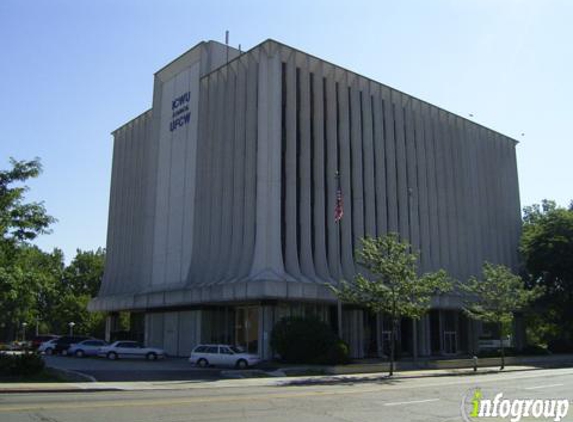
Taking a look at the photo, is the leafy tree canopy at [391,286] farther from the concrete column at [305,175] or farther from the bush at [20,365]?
the bush at [20,365]

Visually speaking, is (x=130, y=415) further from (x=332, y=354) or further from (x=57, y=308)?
(x=57, y=308)

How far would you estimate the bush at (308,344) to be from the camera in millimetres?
35188

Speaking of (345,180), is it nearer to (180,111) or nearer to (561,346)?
(180,111)

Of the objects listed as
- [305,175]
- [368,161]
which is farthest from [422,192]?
[305,175]

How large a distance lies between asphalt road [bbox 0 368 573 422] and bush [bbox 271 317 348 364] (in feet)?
40.6

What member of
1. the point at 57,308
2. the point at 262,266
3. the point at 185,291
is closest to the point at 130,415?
the point at 262,266

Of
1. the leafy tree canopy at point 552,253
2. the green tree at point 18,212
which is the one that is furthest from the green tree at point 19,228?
the leafy tree canopy at point 552,253

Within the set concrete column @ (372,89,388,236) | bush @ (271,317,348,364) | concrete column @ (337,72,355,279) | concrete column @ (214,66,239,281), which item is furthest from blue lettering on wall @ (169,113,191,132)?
bush @ (271,317,348,364)

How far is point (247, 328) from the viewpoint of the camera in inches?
1699

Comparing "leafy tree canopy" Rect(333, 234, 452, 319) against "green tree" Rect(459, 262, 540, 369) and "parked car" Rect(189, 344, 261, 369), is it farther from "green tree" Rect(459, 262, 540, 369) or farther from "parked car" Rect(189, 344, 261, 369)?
"green tree" Rect(459, 262, 540, 369)

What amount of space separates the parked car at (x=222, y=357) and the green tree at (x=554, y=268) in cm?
2906

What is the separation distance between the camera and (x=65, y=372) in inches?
1057

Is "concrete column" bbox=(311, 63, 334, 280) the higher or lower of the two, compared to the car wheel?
higher

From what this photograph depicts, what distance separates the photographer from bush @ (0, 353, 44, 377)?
23.7m
